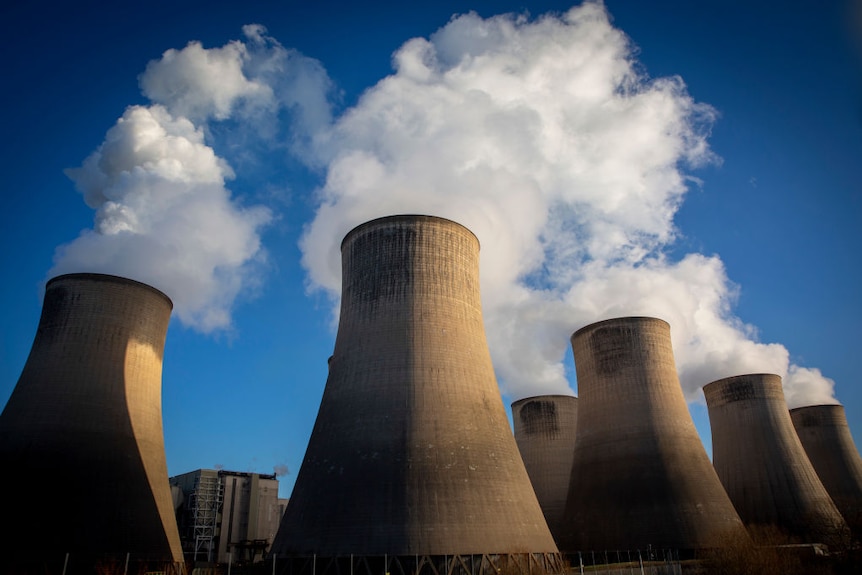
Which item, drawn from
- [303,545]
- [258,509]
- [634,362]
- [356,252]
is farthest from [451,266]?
[258,509]

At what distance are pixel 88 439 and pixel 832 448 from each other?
4140 centimetres

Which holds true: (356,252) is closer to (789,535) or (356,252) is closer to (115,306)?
(115,306)

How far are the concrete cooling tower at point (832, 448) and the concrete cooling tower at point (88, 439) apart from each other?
35890 mm

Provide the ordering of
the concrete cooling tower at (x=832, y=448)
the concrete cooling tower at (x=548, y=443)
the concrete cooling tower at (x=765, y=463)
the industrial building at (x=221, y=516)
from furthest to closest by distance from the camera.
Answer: the concrete cooling tower at (x=832, y=448) → the concrete cooling tower at (x=548, y=443) → the concrete cooling tower at (x=765, y=463) → the industrial building at (x=221, y=516)

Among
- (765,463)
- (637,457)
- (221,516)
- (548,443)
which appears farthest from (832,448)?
(221,516)

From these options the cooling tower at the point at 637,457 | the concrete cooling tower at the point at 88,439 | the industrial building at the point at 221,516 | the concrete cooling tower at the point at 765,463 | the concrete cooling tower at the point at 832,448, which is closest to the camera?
the concrete cooling tower at the point at 88,439

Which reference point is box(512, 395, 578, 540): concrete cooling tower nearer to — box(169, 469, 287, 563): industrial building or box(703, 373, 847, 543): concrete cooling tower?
box(703, 373, 847, 543): concrete cooling tower

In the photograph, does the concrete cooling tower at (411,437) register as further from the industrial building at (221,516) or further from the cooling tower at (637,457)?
the industrial building at (221,516)

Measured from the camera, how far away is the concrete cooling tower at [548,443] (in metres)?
35.3

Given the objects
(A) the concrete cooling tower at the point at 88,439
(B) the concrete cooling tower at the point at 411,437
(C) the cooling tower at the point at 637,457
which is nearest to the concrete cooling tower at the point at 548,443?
(C) the cooling tower at the point at 637,457

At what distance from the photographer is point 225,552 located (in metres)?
28.1

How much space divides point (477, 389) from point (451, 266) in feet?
13.4

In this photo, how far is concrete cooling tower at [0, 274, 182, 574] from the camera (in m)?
18.0

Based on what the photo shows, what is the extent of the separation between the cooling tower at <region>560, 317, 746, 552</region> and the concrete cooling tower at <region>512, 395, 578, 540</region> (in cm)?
894
